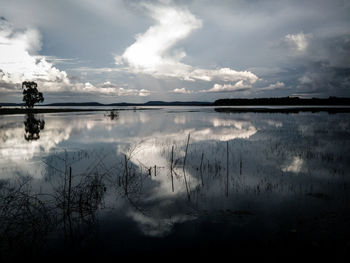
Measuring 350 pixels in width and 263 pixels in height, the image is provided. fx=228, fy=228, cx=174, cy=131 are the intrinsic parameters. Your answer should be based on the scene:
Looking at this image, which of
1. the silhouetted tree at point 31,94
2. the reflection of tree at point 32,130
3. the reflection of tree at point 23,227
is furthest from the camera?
the silhouetted tree at point 31,94

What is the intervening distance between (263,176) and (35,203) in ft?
37.7

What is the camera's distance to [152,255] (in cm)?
632

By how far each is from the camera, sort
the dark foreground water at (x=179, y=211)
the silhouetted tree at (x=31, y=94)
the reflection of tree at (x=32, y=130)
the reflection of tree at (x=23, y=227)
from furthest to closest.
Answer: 1. the silhouetted tree at (x=31, y=94)
2. the reflection of tree at (x=32, y=130)
3. the dark foreground water at (x=179, y=211)
4. the reflection of tree at (x=23, y=227)

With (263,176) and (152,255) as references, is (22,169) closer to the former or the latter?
(152,255)

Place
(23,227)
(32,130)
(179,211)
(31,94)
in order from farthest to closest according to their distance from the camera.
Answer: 1. (31,94)
2. (32,130)
3. (179,211)
4. (23,227)

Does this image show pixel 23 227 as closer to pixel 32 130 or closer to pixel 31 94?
pixel 32 130

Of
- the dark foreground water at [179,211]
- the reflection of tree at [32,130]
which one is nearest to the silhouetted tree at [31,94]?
the reflection of tree at [32,130]

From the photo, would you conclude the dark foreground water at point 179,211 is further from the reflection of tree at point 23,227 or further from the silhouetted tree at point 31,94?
the silhouetted tree at point 31,94

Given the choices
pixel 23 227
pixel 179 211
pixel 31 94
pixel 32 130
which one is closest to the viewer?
pixel 23 227

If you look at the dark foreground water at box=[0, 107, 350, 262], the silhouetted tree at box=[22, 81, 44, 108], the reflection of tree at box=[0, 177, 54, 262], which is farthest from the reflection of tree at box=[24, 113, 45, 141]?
the silhouetted tree at box=[22, 81, 44, 108]

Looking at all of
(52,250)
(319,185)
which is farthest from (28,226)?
(319,185)

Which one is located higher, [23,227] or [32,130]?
[32,130]

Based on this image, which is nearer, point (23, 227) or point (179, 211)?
point (23, 227)

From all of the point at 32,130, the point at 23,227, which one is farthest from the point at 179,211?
the point at 32,130
